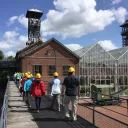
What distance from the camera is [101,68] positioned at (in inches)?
1855

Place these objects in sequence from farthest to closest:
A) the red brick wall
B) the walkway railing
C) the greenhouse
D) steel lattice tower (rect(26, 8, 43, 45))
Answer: steel lattice tower (rect(26, 8, 43, 45)) < the greenhouse < the red brick wall < the walkway railing

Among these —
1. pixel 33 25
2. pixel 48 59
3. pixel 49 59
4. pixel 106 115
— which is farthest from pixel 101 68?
pixel 106 115

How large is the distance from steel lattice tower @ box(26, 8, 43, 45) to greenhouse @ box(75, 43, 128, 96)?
26284 millimetres

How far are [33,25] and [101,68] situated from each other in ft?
99.1

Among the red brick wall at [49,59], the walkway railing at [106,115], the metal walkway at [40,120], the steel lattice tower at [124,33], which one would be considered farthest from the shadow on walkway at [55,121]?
the steel lattice tower at [124,33]

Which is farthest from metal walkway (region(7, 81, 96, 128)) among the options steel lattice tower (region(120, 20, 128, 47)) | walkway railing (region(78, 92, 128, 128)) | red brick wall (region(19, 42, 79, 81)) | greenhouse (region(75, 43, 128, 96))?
steel lattice tower (region(120, 20, 128, 47))

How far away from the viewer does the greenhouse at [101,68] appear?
46812 millimetres

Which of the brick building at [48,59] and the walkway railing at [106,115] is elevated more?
the brick building at [48,59]

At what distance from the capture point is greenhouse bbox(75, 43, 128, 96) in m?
46.8

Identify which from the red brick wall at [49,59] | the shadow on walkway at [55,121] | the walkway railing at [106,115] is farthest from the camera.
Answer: the red brick wall at [49,59]

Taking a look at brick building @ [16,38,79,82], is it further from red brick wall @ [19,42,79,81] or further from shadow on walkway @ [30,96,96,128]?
shadow on walkway @ [30,96,96,128]

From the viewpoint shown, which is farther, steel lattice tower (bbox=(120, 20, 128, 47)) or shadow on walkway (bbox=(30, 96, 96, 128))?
steel lattice tower (bbox=(120, 20, 128, 47))

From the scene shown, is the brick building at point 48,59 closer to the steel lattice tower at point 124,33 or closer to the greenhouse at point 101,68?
the greenhouse at point 101,68

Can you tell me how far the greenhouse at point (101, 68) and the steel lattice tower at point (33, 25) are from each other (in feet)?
86.2
